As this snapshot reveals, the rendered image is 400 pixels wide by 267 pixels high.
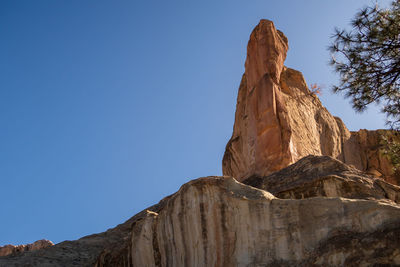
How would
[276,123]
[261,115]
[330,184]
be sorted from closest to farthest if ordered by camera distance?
1. [330,184]
2. [276,123]
3. [261,115]

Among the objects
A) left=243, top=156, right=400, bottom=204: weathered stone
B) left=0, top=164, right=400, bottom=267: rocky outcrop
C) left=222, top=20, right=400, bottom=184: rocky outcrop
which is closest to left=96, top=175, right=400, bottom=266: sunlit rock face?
left=0, top=164, right=400, bottom=267: rocky outcrop

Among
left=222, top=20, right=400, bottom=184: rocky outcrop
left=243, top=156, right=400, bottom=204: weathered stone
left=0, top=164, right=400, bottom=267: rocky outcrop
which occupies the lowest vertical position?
left=0, top=164, right=400, bottom=267: rocky outcrop

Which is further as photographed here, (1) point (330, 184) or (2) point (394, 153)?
(1) point (330, 184)

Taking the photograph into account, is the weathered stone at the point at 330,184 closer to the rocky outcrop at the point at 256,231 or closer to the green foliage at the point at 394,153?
the rocky outcrop at the point at 256,231

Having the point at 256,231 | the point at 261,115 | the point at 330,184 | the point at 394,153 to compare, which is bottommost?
the point at 256,231

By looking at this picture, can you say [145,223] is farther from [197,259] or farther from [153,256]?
[197,259]

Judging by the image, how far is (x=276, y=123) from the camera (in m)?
27.9

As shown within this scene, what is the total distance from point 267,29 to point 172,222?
72.7ft

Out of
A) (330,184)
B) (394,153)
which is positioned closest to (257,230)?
(330,184)

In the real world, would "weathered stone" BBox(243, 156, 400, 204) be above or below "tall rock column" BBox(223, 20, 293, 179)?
Answer: below

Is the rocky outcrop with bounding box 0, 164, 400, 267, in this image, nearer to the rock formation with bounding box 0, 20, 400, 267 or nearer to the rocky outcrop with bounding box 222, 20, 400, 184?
the rock formation with bounding box 0, 20, 400, 267

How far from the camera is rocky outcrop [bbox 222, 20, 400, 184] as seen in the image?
2752 cm

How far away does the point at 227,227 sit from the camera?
1221 centimetres

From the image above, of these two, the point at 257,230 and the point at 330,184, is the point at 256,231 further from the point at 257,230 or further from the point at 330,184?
the point at 330,184
